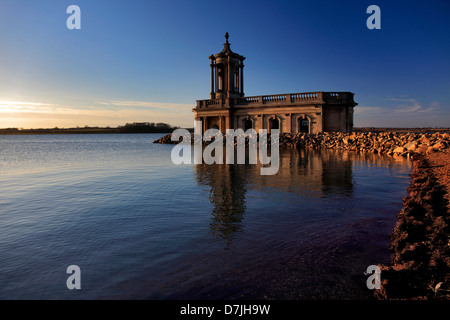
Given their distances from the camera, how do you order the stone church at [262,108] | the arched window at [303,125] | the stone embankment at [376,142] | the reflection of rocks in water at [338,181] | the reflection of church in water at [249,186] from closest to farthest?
the reflection of church in water at [249,186]
the reflection of rocks in water at [338,181]
the stone embankment at [376,142]
the stone church at [262,108]
the arched window at [303,125]

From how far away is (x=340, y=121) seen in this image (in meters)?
33.1

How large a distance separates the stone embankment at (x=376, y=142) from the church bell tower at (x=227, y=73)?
12243 mm

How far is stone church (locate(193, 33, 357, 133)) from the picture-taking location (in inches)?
1300

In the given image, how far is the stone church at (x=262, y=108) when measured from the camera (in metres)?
Result: 33.0

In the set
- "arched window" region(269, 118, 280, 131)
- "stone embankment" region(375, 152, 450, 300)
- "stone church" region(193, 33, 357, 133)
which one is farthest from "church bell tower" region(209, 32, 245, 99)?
"stone embankment" region(375, 152, 450, 300)

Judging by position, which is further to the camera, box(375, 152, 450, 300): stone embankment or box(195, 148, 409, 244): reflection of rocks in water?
box(195, 148, 409, 244): reflection of rocks in water

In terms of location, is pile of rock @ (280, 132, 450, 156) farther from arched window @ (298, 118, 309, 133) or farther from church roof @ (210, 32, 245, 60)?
church roof @ (210, 32, 245, 60)

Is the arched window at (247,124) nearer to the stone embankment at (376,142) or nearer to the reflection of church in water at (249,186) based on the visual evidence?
the stone embankment at (376,142)

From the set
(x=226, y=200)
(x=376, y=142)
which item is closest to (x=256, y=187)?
(x=226, y=200)

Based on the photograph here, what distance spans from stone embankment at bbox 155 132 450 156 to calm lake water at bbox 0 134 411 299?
13173mm

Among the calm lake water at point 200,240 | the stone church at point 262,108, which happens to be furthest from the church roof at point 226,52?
the calm lake water at point 200,240

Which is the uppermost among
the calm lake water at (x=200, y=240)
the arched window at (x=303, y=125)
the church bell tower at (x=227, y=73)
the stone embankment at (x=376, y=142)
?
the church bell tower at (x=227, y=73)

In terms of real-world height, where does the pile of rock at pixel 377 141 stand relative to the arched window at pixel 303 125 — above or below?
below

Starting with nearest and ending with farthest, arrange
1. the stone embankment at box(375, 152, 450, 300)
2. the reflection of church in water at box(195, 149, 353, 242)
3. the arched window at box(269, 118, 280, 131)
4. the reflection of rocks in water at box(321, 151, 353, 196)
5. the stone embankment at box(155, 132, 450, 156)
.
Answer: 1. the stone embankment at box(375, 152, 450, 300)
2. the reflection of church in water at box(195, 149, 353, 242)
3. the reflection of rocks in water at box(321, 151, 353, 196)
4. the stone embankment at box(155, 132, 450, 156)
5. the arched window at box(269, 118, 280, 131)
